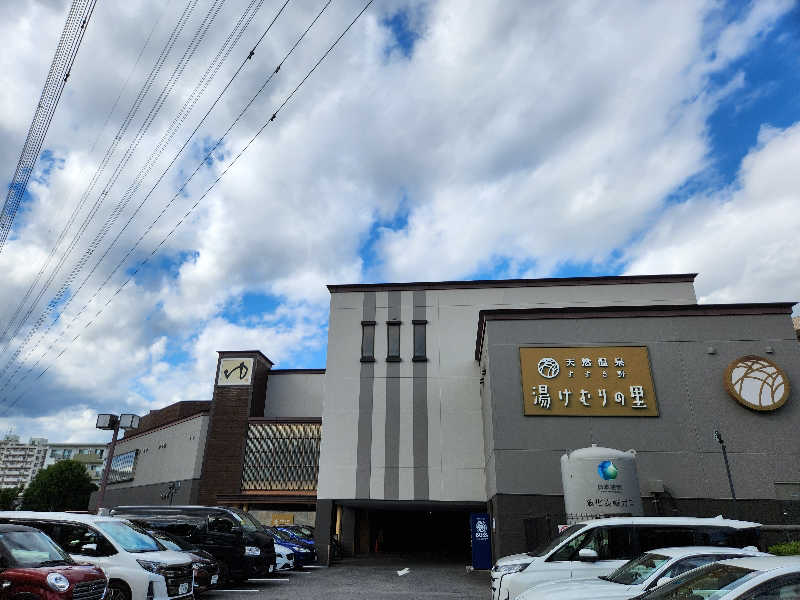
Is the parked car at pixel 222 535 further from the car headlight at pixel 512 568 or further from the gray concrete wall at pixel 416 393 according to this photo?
the gray concrete wall at pixel 416 393

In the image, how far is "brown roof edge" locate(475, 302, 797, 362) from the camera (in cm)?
1938

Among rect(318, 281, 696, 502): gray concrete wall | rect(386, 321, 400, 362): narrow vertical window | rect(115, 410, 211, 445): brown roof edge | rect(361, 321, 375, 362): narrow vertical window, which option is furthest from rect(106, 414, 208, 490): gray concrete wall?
rect(386, 321, 400, 362): narrow vertical window

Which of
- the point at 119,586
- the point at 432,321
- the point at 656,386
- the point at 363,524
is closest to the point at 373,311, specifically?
the point at 432,321

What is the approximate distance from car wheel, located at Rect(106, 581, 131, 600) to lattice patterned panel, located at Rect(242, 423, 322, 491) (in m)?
22.2

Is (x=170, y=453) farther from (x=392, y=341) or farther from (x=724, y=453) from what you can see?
(x=724, y=453)

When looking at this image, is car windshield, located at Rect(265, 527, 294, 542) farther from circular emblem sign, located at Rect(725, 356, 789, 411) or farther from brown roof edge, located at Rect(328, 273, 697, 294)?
circular emblem sign, located at Rect(725, 356, 789, 411)

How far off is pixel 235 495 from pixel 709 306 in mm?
26299

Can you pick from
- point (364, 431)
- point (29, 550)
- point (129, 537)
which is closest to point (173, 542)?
point (129, 537)

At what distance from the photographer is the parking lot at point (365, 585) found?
12.9 m

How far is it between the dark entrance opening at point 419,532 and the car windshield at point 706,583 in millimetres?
27970

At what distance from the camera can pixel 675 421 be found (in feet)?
59.8

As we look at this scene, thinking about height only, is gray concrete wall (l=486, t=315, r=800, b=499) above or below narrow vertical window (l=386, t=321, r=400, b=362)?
below

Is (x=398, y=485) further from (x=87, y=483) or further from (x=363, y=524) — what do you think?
(x=87, y=483)

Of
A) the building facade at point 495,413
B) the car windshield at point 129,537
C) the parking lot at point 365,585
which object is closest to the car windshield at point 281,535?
the parking lot at point 365,585
